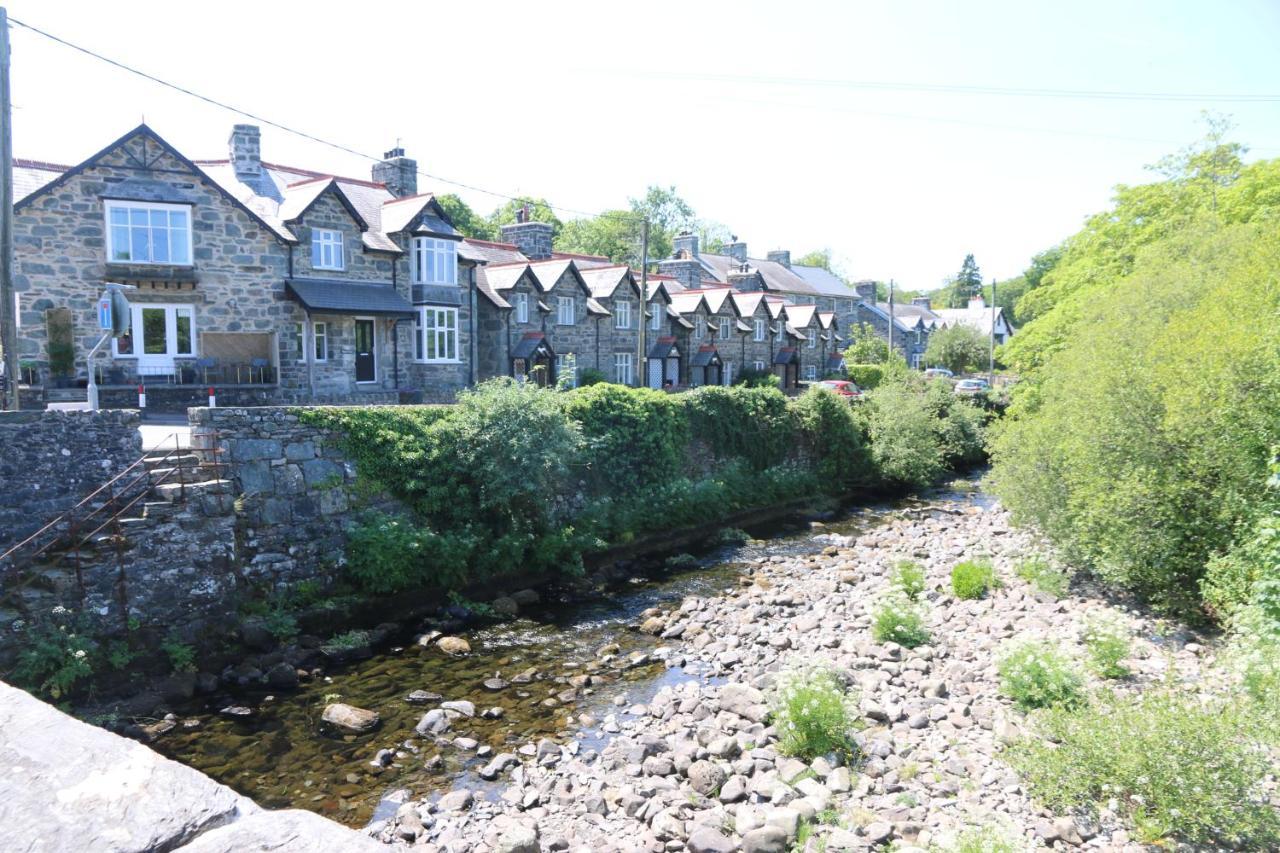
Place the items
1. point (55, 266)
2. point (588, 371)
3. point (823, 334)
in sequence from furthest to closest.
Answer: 1. point (823, 334)
2. point (588, 371)
3. point (55, 266)

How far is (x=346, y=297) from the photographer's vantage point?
2553cm

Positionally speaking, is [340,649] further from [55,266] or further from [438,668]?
[55,266]

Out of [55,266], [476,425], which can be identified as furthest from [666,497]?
[55,266]

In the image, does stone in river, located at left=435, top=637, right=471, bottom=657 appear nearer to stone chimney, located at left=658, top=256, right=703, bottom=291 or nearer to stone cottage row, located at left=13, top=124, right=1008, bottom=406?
stone cottage row, located at left=13, top=124, right=1008, bottom=406

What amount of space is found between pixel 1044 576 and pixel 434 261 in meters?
21.6

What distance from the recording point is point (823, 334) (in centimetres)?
5228

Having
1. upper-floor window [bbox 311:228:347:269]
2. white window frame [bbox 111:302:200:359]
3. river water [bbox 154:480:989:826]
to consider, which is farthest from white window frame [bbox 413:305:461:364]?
river water [bbox 154:480:989:826]

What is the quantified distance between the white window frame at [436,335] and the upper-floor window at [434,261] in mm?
1005

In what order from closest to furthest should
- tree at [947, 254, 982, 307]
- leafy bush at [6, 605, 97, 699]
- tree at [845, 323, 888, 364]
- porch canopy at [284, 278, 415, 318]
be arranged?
leafy bush at [6, 605, 97, 699], porch canopy at [284, 278, 415, 318], tree at [845, 323, 888, 364], tree at [947, 254, 982, 307]

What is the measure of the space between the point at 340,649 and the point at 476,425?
5328 mm

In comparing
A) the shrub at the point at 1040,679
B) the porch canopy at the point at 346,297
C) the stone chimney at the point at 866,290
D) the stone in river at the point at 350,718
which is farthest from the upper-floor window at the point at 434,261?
the stone chimney at the point at 866,290

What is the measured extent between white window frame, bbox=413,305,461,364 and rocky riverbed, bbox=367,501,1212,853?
16.7m

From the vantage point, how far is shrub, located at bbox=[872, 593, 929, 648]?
40.4 feet

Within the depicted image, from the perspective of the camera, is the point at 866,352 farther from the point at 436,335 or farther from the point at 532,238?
the point at 436,335
